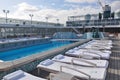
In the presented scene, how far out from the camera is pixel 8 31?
55.6 ft

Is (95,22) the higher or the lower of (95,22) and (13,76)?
the higher

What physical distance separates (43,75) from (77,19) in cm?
3825

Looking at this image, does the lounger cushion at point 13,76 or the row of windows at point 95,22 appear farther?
the row of windows at point 95,22

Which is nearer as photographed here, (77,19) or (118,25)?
(118,25)

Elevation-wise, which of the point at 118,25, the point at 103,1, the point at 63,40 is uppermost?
the point at 103,1

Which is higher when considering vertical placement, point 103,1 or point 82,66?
point 103,1

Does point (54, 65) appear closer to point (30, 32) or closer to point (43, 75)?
point (43, 75)

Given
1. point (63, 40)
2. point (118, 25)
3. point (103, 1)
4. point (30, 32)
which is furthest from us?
point (103, 1)

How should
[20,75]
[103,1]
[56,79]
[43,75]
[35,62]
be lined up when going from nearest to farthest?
[56,79], [20,75], [43,75], [35,62], [103,1]

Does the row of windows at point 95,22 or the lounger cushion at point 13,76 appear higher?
the row of windows at point 95,22

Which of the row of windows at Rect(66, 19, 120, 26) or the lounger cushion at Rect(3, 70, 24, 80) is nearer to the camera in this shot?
the lounger cushion at Rect(3, 70, 24, 80)

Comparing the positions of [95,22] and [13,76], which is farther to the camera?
[95,22]

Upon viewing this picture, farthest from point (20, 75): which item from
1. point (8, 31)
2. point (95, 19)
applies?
point (95, 19)

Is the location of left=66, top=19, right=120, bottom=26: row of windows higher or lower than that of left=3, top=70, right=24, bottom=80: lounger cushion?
higher
